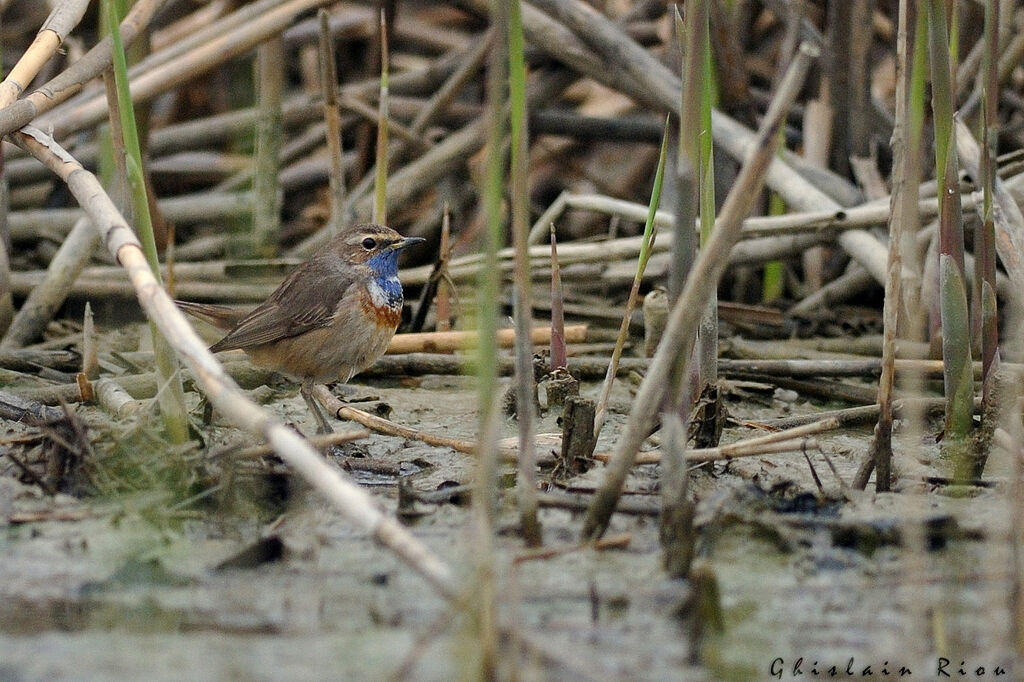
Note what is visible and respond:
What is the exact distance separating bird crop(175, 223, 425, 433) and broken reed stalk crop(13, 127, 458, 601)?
1.53 meters

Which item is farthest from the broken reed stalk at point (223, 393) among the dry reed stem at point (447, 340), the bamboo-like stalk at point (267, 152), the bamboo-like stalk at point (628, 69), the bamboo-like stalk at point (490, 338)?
the bamboo-like stalk at point (628, 69)

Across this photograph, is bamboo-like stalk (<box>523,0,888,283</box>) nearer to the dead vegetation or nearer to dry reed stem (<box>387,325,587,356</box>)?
the dead vegetation

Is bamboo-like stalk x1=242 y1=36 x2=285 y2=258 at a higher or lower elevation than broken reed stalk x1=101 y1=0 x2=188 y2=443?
higher

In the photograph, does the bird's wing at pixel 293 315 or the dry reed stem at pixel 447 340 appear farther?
the dry reed stem at pixel 447 340

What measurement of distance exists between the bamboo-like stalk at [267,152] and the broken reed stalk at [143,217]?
2937 millimetres

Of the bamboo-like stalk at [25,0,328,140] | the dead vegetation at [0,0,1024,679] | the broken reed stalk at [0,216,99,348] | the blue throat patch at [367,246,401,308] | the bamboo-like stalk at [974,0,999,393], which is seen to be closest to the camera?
the dead vegetation at [0,0,1024,679]

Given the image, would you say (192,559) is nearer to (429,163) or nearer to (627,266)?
(627,266)

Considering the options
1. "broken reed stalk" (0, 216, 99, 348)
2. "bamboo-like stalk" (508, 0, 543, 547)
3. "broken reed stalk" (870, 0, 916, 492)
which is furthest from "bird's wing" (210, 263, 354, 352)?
"broken reed stalk" (870, 0, 916, 492)

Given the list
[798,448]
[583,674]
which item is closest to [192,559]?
[583,674]

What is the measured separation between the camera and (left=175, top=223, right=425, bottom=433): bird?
18.8ft

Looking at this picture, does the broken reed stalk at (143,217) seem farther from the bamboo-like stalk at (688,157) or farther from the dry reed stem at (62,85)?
the bamboo-like stalk at (688,157)

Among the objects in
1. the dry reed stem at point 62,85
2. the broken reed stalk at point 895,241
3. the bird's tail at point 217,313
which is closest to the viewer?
the broken reed stalk at point 895,241

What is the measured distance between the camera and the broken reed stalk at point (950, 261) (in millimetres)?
4098

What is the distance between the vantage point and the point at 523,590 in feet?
11.7
